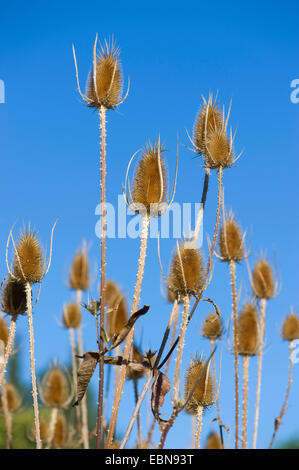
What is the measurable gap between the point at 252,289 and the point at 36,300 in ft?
9.46

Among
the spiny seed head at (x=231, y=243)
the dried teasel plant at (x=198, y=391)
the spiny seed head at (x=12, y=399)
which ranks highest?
the spiny seed head at (x=231, y=243)

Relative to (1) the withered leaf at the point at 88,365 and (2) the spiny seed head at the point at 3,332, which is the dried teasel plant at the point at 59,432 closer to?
(2) the spiny seed head at the point at 3,332

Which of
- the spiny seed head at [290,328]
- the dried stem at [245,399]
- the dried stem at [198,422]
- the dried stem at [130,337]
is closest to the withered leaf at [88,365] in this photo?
the dried stem at [130,337]

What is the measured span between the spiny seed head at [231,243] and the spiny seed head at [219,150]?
4.50 ft

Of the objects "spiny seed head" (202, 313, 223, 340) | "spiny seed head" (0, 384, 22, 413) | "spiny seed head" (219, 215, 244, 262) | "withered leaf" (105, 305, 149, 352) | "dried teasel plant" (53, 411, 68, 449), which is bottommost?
"dried teasel plant" (53, 411, 68, 449)

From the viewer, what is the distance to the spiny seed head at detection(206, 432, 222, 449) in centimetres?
656

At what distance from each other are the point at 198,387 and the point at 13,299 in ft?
5.02

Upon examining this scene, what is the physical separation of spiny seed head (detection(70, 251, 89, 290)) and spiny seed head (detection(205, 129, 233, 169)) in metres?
3.12

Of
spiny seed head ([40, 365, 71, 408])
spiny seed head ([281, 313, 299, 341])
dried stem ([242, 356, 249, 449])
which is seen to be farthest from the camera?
spiny seed head ([281, 313, 299, 341])

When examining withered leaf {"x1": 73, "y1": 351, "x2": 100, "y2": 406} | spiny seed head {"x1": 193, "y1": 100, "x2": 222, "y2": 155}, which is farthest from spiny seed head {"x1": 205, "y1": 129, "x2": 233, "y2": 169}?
withered leaf {"x1": 73, "y1": 351, "x2": 100, "y2": 406}

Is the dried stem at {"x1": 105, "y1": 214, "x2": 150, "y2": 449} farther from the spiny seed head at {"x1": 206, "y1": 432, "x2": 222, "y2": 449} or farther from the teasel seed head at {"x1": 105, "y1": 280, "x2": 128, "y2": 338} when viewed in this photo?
the spiny seed head at {"x1": 206, "y1": 432, "x2": 222, "y2": 449}

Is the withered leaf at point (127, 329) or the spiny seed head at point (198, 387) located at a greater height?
the withered leaf at point (127, 329)

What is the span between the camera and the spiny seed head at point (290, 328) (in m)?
6.96
